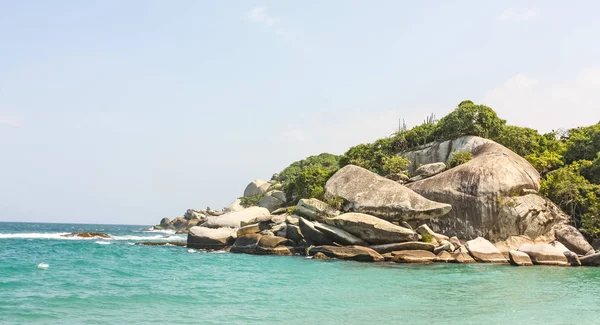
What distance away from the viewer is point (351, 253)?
95.6 ft

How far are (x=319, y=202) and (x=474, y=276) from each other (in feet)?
41.8

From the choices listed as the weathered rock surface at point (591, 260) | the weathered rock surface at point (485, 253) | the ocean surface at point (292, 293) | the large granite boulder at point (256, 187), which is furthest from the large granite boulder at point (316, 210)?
the large granite boulder at point (256, 187)

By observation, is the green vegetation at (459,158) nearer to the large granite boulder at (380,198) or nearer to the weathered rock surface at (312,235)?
the large granite boulder at (380,198)

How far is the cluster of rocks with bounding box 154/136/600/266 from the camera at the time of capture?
29016mm

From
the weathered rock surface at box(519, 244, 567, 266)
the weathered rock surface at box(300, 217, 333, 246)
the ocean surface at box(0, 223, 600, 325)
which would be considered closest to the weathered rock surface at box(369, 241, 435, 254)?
the ocean surface at box(0, 223, 600, 325)

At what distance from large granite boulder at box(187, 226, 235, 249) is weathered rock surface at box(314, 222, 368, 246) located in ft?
28.6

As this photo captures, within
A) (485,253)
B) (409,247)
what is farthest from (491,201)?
(409,247)

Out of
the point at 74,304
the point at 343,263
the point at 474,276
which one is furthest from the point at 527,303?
the point at 74,304

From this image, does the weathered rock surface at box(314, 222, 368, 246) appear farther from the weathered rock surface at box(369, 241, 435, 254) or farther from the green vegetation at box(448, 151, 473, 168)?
the green vegetation at box(448, 151, 473, 168)

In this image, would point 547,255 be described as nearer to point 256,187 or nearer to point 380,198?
point 380,198

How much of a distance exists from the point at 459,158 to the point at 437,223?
6.14m

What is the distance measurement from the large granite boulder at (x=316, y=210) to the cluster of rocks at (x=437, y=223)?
0.21ft

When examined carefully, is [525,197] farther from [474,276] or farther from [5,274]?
[5,274]

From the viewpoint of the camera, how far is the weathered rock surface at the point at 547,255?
28391 mm
